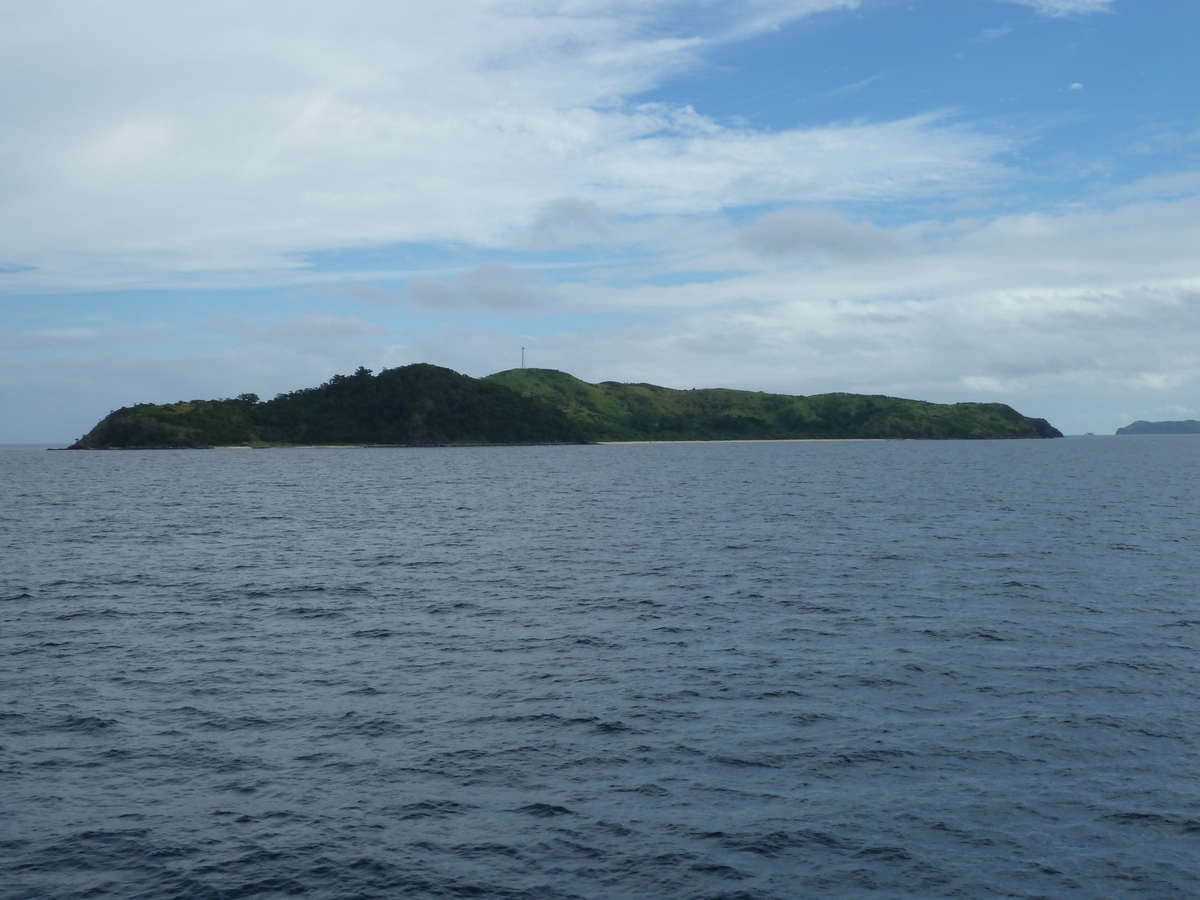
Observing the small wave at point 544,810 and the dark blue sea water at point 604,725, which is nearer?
the dark blue sea water at point 604,725

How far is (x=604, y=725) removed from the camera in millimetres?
28266

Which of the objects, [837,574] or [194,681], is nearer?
[194,681]

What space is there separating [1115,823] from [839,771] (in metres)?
6.74

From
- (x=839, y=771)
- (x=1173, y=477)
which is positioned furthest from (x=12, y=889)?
(x=1173, y=477)

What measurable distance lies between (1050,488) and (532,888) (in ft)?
439

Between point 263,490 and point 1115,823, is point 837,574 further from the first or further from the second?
point 263,490

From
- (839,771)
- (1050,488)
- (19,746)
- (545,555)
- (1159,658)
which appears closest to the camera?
(839,771)

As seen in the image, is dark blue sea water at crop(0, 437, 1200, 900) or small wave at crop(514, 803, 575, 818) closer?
dark blue sea water at crop(0, 437, 1200, 900)

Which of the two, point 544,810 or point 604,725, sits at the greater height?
point 604,725

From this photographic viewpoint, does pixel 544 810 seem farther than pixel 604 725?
No

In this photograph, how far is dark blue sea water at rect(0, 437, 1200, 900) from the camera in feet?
64.1

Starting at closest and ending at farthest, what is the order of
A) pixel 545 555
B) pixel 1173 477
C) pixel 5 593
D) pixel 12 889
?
pixel 12 889 → pixel 5 593 → pixel 545 555 → pixel 1173 477

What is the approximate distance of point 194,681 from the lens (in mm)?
33062

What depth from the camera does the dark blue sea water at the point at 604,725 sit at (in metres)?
19.5
